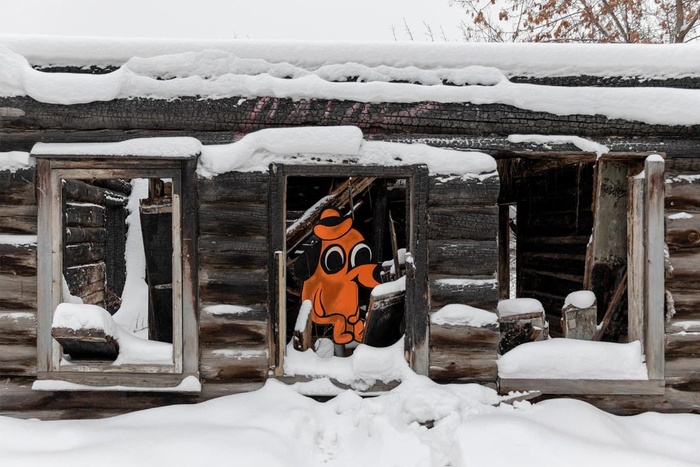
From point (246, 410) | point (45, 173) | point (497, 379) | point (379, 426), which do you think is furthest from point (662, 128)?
point (45, 173)

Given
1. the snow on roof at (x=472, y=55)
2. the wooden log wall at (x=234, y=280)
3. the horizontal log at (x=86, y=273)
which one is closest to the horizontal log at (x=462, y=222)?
the snow on roof at (x=472, y=55)

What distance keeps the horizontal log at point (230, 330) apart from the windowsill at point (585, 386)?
6.10ft

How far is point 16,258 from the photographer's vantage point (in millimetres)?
3227

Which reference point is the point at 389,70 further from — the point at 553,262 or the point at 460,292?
the point at 553,262

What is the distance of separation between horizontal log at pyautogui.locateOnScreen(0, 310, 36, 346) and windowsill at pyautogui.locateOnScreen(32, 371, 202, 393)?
0.94 feet

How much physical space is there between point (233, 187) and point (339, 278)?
1713mm

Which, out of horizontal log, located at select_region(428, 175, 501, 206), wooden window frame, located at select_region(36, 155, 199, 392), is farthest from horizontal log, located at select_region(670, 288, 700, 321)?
wooden window frame, located at select_region(36, 155, 199, 392)

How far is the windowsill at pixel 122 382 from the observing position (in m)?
3.23

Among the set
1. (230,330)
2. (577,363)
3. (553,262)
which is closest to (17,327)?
(230,330)

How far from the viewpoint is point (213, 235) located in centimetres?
327

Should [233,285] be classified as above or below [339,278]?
above

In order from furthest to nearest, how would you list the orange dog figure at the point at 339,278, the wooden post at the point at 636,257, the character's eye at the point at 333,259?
1. the character's eye at the point at 333,259
2. the orange dog figure at the point at 339,278
3. the wooden post at the point at 636,257

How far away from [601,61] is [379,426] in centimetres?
313

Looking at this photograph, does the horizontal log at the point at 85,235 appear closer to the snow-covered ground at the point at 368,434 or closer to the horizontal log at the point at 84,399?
the horizontal log at the point at 84,399
